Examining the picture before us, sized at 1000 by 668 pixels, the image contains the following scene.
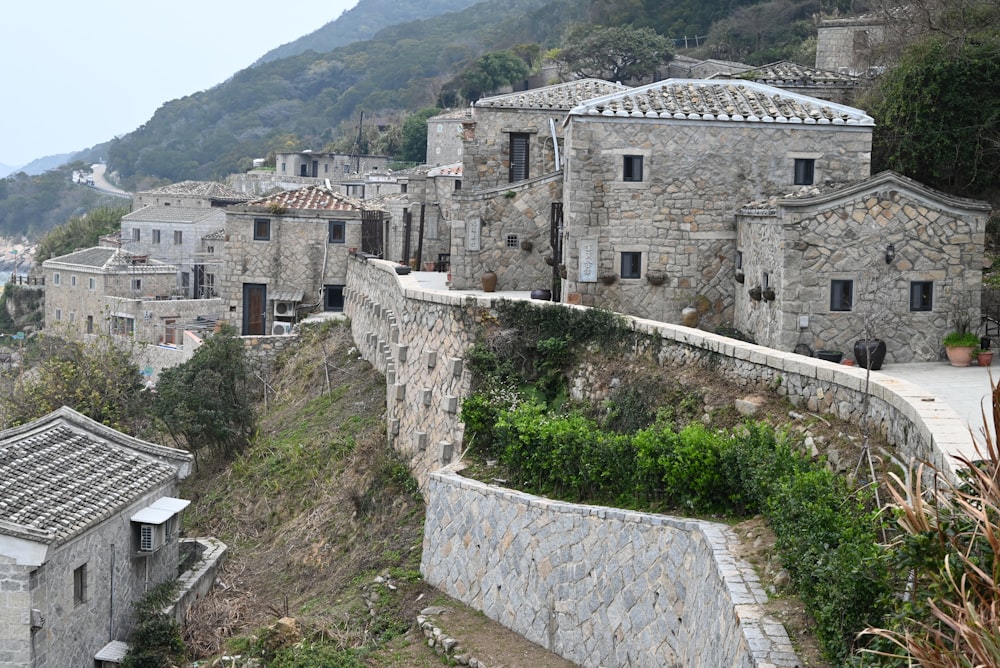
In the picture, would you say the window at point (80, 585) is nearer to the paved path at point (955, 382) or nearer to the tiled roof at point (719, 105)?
the tiled roof at point (719, 105)

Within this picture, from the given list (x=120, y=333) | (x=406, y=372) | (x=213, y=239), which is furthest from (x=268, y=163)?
(x=406, y=372)

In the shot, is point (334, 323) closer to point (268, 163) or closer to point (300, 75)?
point (268, 163)

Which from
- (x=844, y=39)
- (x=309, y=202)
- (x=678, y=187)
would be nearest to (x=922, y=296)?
(x=678, y=187)

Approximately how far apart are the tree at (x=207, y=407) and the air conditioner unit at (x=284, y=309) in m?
8.30

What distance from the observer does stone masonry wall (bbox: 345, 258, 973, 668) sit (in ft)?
30.4

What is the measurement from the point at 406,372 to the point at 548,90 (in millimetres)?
10720

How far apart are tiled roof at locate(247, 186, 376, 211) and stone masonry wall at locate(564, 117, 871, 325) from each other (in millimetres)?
16867

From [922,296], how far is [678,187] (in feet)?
15.4

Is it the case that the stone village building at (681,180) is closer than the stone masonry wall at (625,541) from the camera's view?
No

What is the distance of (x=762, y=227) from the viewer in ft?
58.9

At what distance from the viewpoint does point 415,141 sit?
3027 inches

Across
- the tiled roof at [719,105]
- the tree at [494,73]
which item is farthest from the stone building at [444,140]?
the tiled roof at [719,105]

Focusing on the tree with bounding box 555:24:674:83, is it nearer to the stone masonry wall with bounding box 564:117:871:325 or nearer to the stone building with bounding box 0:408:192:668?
the stone masonry wall with bounding box 564:117:871:325

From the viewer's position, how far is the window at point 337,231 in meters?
35.0
